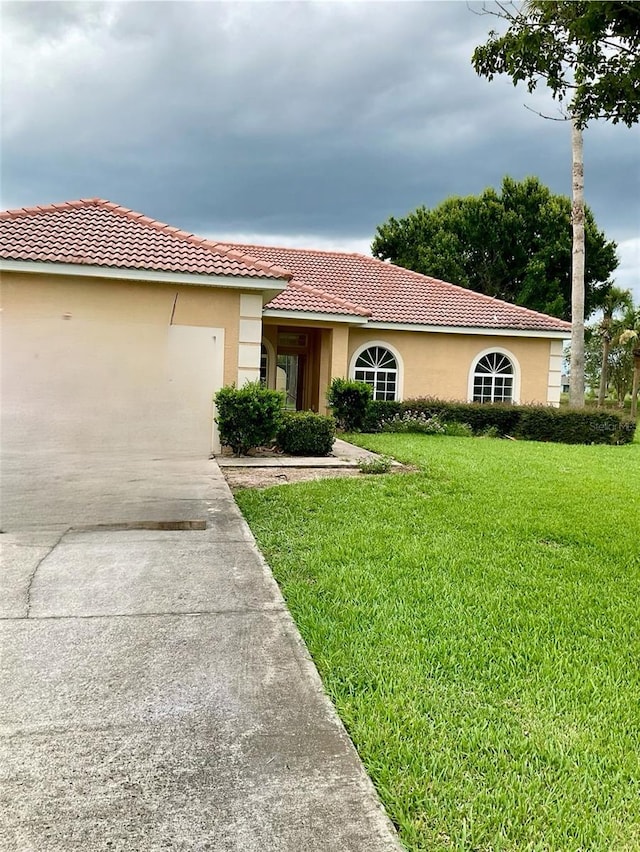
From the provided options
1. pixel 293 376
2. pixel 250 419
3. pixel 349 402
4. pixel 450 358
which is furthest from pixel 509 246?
pixel 250 419

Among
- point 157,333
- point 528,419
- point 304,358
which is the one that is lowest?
point 528,419

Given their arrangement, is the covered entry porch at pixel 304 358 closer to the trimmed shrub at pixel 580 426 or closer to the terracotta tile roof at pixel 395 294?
the terracotta tile roof at pixel 395 294

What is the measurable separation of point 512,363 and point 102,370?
1884 centimetres

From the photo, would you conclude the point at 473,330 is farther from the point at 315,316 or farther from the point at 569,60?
the point at 569,60

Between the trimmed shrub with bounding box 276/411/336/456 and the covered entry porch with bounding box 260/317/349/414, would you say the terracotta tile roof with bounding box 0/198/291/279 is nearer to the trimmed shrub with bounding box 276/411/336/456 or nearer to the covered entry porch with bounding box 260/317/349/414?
the trimmed shrub with bounding box 276/411/336/456

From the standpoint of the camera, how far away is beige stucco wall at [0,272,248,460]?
2.90 metres

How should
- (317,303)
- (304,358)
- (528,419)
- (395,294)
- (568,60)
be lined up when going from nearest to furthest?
1. (568,60)
2. (317,303)
3. (528,419)
4. (395,294)
5. (304,358)

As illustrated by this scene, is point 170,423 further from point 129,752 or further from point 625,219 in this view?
point 625,219

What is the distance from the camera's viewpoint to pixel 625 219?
6.19 m

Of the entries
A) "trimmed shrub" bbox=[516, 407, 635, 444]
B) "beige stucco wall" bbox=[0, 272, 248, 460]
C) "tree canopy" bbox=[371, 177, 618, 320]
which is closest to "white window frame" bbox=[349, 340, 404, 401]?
"trimmed shrub" bbox=[516, 407, 635, 444]

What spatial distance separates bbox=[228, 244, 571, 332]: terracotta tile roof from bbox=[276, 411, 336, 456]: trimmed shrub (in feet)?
23.0

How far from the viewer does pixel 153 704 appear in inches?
110

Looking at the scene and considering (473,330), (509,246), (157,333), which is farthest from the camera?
(509,246)

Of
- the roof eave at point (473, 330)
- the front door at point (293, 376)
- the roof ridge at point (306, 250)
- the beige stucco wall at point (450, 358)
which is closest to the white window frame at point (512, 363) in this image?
the beige stucco wall at point (450, 358)
